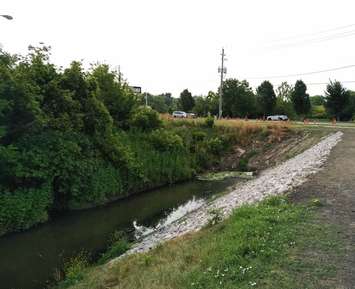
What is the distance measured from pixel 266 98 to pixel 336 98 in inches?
478

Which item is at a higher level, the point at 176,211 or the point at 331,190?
the point at 331,190

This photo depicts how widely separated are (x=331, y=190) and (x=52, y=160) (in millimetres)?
13087

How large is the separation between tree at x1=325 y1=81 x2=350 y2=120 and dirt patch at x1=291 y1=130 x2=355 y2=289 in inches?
1560

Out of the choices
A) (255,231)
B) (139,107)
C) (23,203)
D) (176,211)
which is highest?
(139,107)

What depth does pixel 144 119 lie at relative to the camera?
30.5 metres

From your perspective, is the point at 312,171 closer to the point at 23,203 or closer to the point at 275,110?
the point at 23,203

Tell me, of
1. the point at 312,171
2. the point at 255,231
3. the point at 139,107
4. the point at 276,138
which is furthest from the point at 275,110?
the point at 255,231

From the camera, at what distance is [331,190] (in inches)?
492

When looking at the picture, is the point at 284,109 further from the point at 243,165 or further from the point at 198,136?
the point at 243,165

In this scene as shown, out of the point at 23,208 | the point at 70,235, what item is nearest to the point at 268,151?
the point at 70,235

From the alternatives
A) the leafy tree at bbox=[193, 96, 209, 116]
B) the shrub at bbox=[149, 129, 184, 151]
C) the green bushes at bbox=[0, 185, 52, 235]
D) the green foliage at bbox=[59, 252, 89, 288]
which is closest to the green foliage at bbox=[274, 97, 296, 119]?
the leafy tree at bbox=[193, 96, 209, 116]

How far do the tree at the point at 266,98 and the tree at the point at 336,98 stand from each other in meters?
9.92

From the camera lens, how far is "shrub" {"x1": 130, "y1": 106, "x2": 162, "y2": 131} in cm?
3015

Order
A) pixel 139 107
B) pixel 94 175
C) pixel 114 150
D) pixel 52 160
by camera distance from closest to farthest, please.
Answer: pixel 52 160 < pixel 94 175 < pixel 114 150 < pixel 139 107
